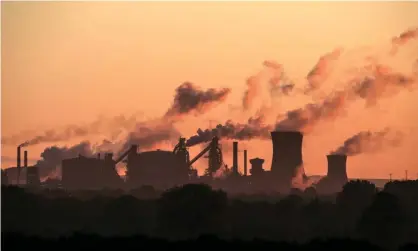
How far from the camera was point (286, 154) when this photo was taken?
7205 inches

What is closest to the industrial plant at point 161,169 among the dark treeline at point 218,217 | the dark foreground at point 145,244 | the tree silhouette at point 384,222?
the dark treeline at point 218,217

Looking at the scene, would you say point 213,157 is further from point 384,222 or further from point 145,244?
point 145,244

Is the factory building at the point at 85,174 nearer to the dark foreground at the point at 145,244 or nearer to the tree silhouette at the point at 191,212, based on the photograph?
the tree silhouette at the point at 191,212

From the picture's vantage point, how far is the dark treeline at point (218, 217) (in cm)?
8031

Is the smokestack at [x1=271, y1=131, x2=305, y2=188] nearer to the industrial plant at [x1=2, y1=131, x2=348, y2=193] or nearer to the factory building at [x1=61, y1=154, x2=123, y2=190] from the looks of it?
the industrial plant at [x1=2, y1=131, x2=348, y2=193]

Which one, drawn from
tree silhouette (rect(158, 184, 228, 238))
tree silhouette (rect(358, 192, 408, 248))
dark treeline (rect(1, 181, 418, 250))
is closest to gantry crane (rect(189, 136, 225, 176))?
dark treeline (rect(1, 181, 418, 250))

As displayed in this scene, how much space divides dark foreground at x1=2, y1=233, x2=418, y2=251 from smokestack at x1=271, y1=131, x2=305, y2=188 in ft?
355

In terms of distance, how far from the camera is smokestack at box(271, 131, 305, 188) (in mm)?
179500

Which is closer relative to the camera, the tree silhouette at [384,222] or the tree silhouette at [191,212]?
the tree silhouette at [384,222]

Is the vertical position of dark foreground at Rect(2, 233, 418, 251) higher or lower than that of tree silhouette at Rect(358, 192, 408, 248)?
lower

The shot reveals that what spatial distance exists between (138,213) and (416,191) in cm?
3908

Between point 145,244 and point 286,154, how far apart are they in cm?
11696

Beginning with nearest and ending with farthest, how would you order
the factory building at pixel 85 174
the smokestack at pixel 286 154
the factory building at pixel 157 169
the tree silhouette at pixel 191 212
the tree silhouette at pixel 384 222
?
the tree silhouette at pixel 384 222 → the tree silhouette at pixel 191 212 → the smokestack at pixel 286 154 → the factory building at pixel 157 169 → the factory building at pixel 85 174

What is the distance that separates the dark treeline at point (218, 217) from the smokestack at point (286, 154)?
57.7m
